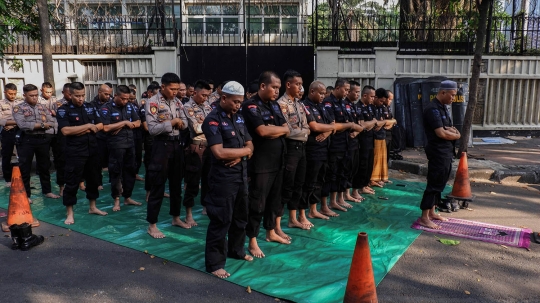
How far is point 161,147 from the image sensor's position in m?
5.48

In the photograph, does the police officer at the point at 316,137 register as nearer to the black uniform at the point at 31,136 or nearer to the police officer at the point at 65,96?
the police officer at the point at 65,96

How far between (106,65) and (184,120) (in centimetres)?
832

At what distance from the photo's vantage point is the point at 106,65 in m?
12.9

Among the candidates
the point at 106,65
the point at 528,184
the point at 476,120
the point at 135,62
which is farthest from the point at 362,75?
the point at 106,65

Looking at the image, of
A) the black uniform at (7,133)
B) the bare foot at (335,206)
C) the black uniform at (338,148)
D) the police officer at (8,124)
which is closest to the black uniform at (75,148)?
the police officer at (8,124)

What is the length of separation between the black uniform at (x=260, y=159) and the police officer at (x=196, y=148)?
1251 mm

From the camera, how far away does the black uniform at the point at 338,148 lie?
6453mm

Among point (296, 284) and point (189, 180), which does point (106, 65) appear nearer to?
point (189, 180)

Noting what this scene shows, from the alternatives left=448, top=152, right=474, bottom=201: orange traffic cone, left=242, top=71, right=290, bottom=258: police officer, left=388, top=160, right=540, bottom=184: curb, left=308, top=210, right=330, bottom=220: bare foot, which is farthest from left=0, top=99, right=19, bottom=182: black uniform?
left=388, top=160, right=540, bottom=184: curb

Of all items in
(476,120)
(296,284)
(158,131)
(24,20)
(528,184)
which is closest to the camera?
(296,284)

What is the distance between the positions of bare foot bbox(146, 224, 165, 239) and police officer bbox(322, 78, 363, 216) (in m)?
2.42

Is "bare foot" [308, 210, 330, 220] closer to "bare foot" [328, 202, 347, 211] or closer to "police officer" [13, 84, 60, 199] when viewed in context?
"bare foot" [328, 202, 347, 211]

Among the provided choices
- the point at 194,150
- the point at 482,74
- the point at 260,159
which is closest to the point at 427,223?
the point at 260,159

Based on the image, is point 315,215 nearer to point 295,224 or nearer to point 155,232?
Answer: point 295,224
